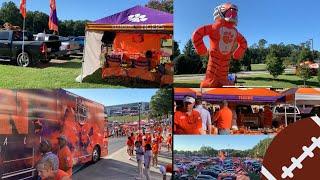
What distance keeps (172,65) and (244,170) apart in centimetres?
179

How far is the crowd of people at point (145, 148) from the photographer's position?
671 centimetres

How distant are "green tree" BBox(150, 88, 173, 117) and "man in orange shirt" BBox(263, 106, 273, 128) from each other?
1223 millimetres

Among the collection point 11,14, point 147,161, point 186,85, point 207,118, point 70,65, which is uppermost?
point 11,14

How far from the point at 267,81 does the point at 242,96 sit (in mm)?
501

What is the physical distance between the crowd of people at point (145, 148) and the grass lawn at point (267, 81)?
0.73m

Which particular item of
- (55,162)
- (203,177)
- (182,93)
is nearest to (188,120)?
(182,93)

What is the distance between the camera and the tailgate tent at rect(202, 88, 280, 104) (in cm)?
654

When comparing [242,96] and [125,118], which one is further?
[125,118]

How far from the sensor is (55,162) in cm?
634

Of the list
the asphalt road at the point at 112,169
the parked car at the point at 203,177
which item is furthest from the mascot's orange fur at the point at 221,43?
the asphalt road at the point at 112,169

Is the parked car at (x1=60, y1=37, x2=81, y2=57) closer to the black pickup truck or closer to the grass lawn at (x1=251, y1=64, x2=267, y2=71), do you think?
the black pickup truck

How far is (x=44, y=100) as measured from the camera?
6297mm

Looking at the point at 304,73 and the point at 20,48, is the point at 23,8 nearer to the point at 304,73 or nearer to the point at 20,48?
the point at 20,48

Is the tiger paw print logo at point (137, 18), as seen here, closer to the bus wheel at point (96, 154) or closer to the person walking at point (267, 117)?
the bus wheel at point (96, 154)
